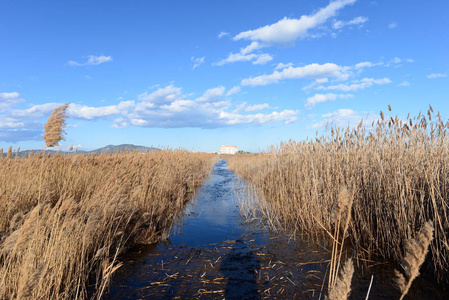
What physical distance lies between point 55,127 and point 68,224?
612 cm

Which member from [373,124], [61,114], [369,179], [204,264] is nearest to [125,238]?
[204,264]

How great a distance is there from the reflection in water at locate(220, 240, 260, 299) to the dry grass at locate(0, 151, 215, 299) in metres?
1.62

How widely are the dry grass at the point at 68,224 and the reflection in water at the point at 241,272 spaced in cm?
162

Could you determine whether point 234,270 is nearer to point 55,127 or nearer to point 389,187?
point 389,187

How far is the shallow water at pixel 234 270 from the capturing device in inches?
128

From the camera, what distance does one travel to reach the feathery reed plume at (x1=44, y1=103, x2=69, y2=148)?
796 cm

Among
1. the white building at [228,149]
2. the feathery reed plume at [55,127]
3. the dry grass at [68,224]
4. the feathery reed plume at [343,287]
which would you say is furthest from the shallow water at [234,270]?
the white building at [228,149]

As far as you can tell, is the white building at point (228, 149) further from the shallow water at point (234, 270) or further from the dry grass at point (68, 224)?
the shallow water at point (234, 270)

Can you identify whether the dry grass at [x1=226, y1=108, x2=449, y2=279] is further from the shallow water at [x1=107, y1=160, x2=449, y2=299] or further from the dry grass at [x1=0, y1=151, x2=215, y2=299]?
the dry grass at [x1=0, y1=151, x2=215, y2=299]

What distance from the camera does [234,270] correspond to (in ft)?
12.8

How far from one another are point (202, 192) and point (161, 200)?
470 centimetres

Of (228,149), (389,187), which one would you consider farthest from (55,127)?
(228,149)

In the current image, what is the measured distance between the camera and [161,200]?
683 cm

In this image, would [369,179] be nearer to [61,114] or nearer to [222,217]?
[222,217]
